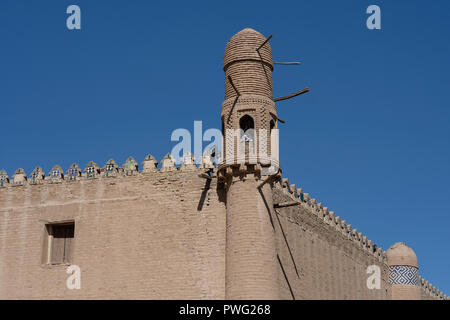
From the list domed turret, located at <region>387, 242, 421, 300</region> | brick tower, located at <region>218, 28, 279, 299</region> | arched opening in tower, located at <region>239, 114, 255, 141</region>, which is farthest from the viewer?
domed turret, located at <region>387, 242, 421, 300</region>

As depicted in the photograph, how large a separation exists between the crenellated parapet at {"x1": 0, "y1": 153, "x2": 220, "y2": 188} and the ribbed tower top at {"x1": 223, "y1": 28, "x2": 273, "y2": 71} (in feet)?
9.16

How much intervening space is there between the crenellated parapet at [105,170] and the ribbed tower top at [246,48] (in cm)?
279

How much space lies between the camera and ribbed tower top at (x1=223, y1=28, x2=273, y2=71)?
2116cm

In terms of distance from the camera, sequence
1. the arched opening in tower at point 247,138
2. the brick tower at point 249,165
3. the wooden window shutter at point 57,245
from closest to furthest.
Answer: the brick tower at point 249,165 < the arched opening in tower at point 247,138 < the wooden window shutter at point 57,245

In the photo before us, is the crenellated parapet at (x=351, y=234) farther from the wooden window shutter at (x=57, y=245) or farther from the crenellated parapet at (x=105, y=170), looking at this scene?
the wooden window shutter at (x=57, y=245)

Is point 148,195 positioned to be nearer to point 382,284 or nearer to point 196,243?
point 196,243

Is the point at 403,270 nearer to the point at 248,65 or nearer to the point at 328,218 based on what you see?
the point at 328,218

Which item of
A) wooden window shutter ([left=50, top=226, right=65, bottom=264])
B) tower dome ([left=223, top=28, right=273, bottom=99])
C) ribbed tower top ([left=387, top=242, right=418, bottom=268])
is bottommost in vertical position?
wooden window shutter ([left=50, top=226, right=65, bottom=264])

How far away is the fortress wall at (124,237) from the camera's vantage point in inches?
832

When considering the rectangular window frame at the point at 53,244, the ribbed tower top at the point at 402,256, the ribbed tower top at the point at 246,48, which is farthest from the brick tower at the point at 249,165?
the ribbed tower top at the point at 402,256

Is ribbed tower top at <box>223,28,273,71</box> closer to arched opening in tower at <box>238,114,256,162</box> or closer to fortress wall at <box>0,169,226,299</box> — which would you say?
arched opening in tower at <box>238,114,256,162</box>

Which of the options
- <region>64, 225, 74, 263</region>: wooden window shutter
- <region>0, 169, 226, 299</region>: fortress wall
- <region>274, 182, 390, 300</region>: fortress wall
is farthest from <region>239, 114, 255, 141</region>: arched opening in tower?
<region>64, 225, 74, 263</region>: wooden window shutter

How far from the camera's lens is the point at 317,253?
80.9ft

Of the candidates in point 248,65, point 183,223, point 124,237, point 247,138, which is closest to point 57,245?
point 124,237
